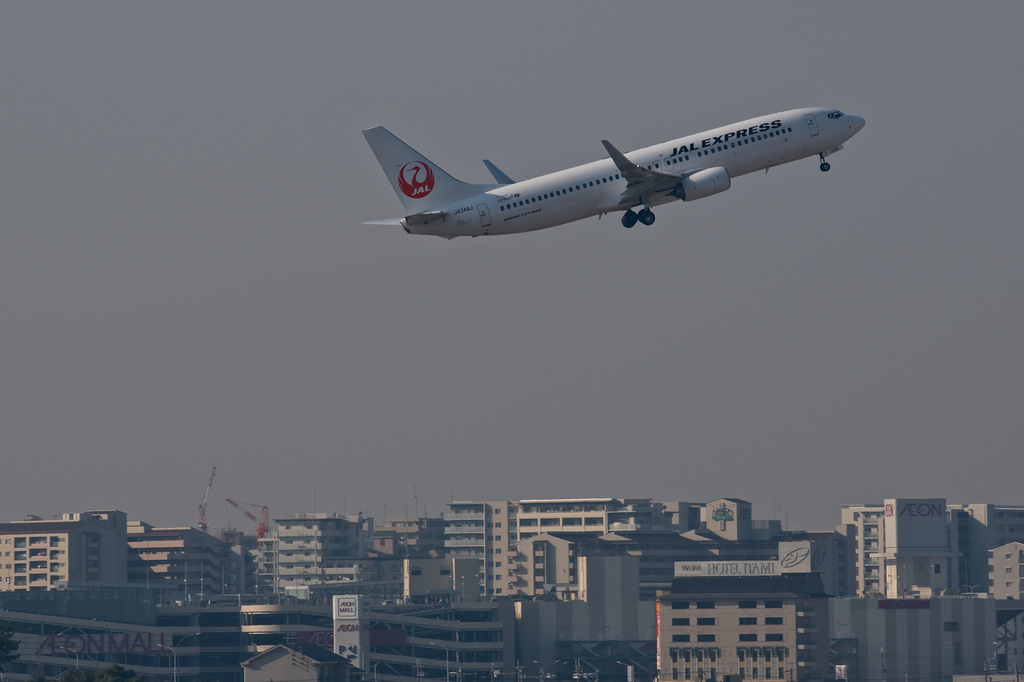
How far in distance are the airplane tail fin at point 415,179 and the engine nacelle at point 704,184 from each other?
11.8 meters

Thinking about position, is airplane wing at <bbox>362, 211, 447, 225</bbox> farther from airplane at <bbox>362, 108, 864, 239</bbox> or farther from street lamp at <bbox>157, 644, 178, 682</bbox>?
street lamp at <bbox>157, 644, 178, 682</bbox>

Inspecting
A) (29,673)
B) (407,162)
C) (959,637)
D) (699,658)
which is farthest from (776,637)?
(407,162)

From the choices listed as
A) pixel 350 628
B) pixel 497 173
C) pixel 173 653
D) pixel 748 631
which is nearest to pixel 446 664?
pixel 350 628

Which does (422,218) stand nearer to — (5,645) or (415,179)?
(415,179)

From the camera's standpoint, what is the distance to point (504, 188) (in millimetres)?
98125

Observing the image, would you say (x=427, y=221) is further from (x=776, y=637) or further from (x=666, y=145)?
(x=776, y=637)

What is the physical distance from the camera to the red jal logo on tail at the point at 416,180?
101 meters

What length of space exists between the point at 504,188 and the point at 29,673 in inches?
3668

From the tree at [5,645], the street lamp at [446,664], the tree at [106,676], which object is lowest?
the street lamp at [446,664]

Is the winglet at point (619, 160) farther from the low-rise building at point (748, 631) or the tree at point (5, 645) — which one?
the low-rise building at point (748, 631)

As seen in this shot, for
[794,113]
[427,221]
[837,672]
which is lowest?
[837,672]

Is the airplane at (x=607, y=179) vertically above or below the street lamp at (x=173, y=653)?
above

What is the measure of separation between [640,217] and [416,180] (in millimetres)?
13773

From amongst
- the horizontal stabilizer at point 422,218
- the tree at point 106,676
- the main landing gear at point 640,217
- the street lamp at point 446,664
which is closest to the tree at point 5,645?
the tree at point 106,676
